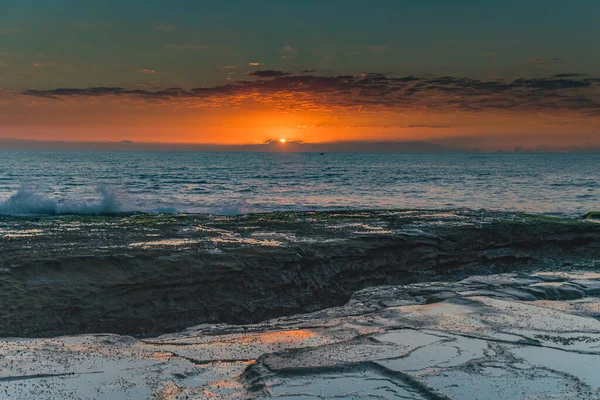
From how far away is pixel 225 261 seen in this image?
9.20m

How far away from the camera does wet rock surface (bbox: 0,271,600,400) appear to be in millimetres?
4527

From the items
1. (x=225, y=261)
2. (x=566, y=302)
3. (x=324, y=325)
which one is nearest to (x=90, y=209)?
(x=225, y=261)

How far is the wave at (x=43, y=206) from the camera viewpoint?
760 inches

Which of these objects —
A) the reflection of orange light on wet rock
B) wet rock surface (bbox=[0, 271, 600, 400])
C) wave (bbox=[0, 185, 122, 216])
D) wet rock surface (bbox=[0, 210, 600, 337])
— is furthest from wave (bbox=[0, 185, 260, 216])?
the reflection of orange light on wet rock

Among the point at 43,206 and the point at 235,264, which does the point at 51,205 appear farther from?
the point at 235,264

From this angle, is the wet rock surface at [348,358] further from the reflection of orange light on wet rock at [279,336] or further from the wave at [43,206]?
the wave at [43,206]

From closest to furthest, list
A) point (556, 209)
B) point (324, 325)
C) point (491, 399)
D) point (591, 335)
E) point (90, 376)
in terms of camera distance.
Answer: point (491, 399) < point (90, 376) < point (591, 335) < point (324, 325) < point (556, 209)

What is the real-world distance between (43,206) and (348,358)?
17.7 metres

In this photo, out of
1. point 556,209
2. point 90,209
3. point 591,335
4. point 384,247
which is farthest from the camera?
point 556,209

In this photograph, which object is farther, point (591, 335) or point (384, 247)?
point (384, 247)

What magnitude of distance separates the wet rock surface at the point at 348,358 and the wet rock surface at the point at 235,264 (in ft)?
3.15

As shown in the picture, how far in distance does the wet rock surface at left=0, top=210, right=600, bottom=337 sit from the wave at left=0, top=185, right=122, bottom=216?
5.49m

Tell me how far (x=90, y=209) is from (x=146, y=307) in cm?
1350

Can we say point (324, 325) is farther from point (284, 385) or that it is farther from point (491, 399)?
point (491, 399)
